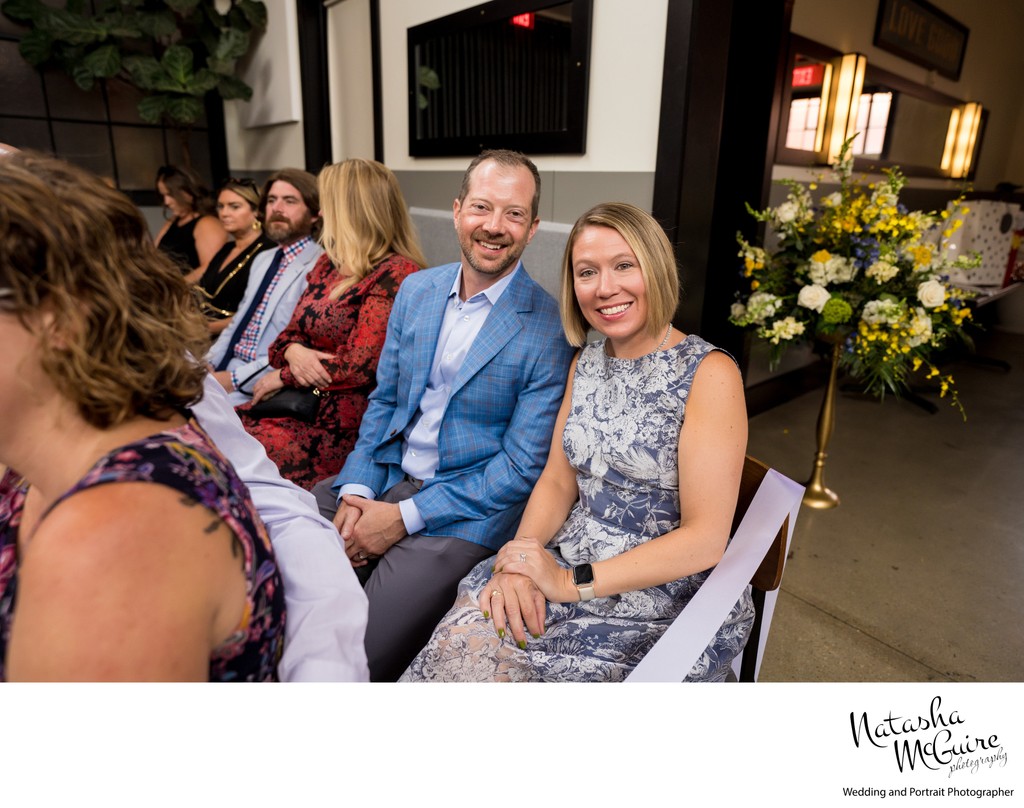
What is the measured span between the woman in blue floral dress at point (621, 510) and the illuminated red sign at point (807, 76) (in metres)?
2.89

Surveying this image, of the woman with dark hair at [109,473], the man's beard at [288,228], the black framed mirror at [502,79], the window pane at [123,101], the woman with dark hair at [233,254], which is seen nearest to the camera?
the woman with dark hair at [109,473]

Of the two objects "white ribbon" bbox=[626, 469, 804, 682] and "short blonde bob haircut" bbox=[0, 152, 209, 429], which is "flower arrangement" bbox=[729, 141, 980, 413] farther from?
"short blonde bob haircut" bbox=[0, 152, 209, 429]

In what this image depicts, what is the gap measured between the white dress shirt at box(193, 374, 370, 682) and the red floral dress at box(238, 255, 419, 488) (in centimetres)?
111

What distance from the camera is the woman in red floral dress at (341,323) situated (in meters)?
1.95

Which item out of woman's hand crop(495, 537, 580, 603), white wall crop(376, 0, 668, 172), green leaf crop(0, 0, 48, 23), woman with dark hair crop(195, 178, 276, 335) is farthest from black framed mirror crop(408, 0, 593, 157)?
green leaf crop(0, 0, 48, 23)

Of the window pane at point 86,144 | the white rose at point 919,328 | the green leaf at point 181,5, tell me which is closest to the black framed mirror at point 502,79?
the white rose at point 919,328

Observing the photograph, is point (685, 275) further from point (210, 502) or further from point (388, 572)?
point (210, 502)

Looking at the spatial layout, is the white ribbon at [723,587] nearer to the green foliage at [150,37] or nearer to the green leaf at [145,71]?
the green foliage at [150,37]

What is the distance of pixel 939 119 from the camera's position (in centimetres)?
499

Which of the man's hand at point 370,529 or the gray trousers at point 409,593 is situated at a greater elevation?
the man's hand at point 370,529

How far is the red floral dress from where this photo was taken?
194 cm

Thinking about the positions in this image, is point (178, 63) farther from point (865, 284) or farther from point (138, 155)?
point (865, 284)

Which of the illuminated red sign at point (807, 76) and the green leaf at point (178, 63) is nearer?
the illuminated red sign at point (807, 76)
